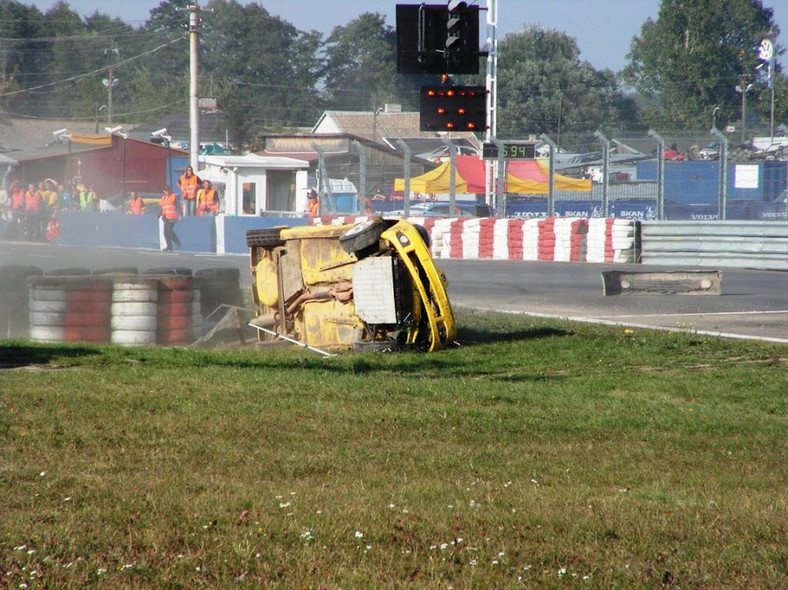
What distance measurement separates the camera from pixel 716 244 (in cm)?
2311

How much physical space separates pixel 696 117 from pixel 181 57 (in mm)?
38754

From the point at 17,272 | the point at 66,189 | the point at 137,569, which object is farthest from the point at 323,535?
the point at 66,189

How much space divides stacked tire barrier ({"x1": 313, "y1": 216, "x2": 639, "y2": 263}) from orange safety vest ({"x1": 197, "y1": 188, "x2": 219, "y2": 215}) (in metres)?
5.25

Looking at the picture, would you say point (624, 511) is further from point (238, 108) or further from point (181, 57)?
point (238, 108)

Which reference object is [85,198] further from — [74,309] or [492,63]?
[74,309]

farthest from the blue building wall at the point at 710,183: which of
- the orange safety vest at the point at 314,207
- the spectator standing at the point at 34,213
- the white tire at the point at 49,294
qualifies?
the spectator standing at the point at 34,213

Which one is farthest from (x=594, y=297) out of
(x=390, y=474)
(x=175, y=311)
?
(x=390, y=474)

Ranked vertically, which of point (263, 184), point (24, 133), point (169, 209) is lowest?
point (169, 209)

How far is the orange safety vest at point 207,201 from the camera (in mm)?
31391

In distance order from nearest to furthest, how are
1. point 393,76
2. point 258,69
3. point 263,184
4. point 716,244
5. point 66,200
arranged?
point 716,244 → point 263,184 → point 66,200 → point 258,69 → point 393,76

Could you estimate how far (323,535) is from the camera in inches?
167

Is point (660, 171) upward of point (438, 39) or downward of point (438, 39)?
downward

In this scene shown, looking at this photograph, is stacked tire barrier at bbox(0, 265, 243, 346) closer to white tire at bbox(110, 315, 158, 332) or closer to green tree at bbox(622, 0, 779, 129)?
white tire at bbox(110, 315, 158, 332)

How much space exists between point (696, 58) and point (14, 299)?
2960 inches
